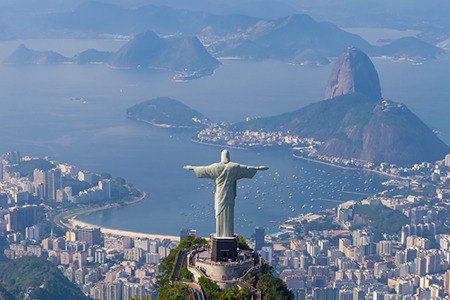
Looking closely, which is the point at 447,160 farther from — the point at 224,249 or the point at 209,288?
the point at 209,288

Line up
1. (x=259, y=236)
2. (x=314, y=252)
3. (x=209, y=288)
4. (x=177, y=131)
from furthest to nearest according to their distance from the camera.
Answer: (x=177, y=131), (x=314, y=252), (x=259, y=236), (x=209, y=288)

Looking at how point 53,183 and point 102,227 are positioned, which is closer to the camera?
point 102,227

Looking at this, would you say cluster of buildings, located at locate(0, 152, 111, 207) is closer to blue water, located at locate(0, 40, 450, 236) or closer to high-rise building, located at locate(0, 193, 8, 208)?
high-rise building, located at locate(0, 193, 8, 208)

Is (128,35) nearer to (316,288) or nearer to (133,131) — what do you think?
(133,131)

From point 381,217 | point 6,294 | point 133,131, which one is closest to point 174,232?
point 381,217

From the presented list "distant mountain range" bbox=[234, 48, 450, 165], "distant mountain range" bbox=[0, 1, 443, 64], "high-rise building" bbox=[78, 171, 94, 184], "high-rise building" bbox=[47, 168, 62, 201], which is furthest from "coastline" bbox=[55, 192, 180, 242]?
"distant mountain range" bbox=[0, 1, 443, 64]

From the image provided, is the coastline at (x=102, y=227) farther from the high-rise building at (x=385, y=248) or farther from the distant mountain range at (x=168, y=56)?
the distant mountain range at (x=168, y=56)

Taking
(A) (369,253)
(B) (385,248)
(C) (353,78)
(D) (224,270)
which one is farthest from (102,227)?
(C) (353,78)

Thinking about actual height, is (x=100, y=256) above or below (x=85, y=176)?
below
